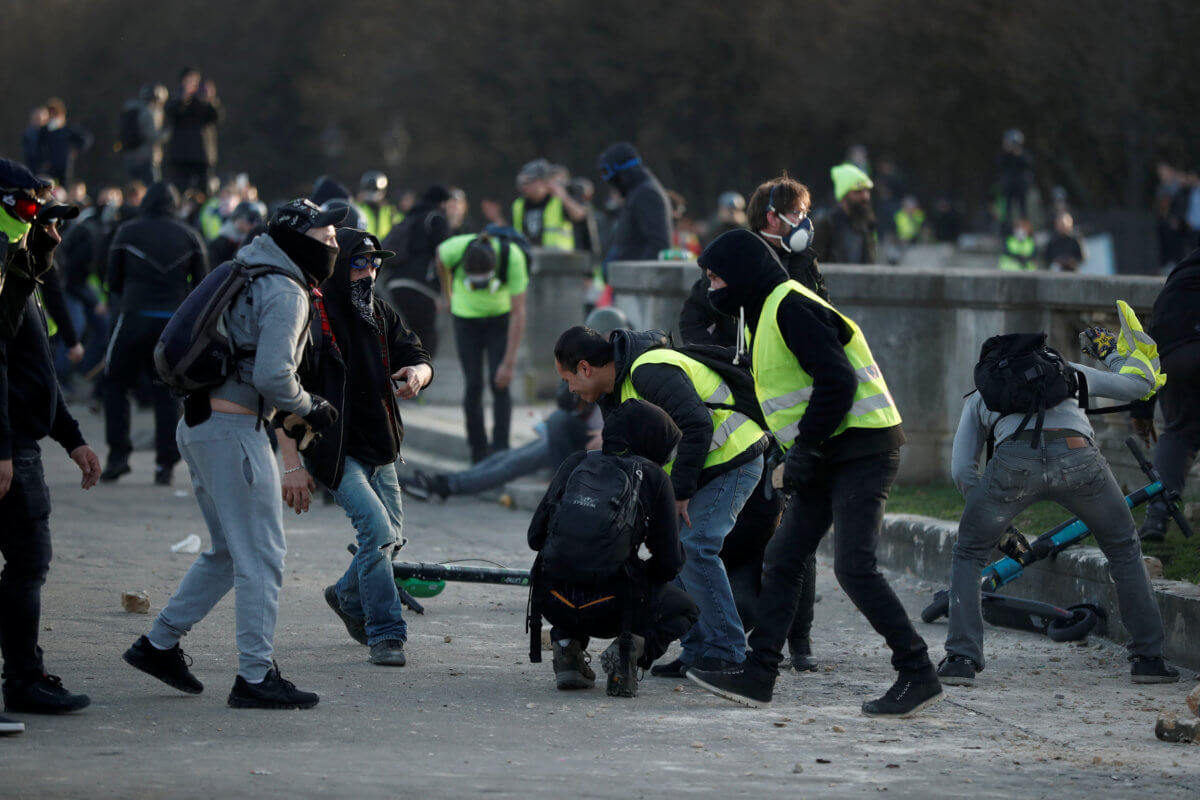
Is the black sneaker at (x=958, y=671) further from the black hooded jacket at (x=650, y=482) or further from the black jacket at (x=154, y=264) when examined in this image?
the black jacket at (x=154, y=264)

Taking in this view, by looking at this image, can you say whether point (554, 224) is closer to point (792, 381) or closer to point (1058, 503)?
point (1058, 503)

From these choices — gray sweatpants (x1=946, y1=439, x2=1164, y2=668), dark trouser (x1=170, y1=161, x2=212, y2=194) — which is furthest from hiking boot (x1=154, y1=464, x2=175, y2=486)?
dark trouser (x1=170, y1=161, x2=212, y2=194)

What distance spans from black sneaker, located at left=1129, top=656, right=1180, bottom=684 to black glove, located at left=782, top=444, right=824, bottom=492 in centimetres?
168

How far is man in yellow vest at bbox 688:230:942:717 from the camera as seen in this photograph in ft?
20.5

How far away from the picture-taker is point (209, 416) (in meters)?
6.04

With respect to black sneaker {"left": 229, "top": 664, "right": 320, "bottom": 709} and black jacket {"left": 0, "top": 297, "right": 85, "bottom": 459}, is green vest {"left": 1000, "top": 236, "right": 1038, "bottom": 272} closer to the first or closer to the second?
black sneaker {"left": 229, "top": 664, "right": 320, "bottom": 709}

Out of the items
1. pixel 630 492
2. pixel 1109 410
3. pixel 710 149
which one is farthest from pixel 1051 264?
pixel 710 149

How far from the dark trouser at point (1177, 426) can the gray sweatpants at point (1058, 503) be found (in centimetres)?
160

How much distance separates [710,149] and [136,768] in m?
48.9

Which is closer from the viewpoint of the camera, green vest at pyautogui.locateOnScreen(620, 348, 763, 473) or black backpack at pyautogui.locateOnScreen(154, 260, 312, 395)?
black backpack at pyautogui.locateOnScreen(154, 260, 312, 395)

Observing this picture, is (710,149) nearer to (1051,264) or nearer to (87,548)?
(1051,264)

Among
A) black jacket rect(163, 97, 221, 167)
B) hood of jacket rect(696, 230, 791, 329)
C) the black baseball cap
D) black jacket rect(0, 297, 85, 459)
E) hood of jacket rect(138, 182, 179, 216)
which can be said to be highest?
black jacket rect(163, 97, 221, 167)

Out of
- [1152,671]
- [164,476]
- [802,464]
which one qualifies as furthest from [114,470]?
[1152,671]

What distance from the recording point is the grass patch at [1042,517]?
27.0 feet
